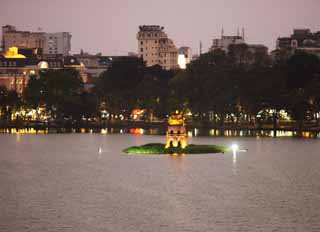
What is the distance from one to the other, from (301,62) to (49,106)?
47.7 metres

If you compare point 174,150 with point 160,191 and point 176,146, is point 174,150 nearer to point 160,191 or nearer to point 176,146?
point 176,146

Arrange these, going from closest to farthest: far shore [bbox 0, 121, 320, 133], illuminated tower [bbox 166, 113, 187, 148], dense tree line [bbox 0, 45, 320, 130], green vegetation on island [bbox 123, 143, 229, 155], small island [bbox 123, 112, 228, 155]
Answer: illuminated tower [bbox 166, 113, 187, 148]
small island [bbox 123, 112, 228, 155]
green vegetation on island [bbox 123, 143, 229, 155]
dense tree line [bbox 0, 45, 320, 130]
far shore [bbox 0, 121, 320, 133]

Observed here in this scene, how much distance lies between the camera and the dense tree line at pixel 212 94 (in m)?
138

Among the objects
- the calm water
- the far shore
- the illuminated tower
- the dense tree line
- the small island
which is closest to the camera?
the calm water

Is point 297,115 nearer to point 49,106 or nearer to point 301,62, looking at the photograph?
point 301,62

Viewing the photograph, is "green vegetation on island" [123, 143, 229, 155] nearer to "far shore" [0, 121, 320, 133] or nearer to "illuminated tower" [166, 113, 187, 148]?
"illuminated tower" [166, 113, 187, 148]

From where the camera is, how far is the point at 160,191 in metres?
57.2

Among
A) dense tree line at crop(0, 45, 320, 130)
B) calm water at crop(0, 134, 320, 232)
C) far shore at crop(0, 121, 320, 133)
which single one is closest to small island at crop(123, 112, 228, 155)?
calm water at crop(0, 134, 320, 232)

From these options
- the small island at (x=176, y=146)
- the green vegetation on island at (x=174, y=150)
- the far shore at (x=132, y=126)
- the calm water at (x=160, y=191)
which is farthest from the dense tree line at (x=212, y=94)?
the small island at (x=176, y=146)

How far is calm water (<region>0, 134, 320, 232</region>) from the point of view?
45.5 meters

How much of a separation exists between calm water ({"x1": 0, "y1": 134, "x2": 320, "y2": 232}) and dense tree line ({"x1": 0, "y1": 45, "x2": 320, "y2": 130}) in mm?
45498

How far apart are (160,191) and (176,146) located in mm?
24867

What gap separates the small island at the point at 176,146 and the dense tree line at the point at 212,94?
5066 cm

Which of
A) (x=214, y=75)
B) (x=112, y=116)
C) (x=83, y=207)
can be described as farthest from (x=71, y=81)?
(x=83, y=207)
